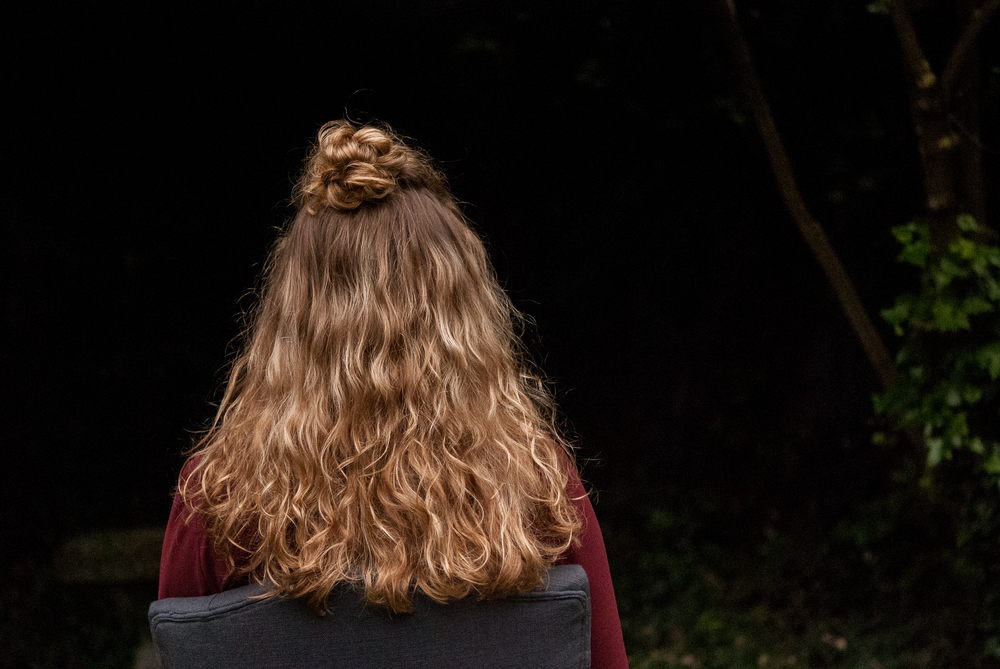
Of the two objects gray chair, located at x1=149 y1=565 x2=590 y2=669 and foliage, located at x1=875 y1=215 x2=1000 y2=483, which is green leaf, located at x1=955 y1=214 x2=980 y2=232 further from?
gray chair, located at x1=149 y1=565 x2=590 y2=669

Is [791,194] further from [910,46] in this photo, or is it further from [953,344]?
[953,344]

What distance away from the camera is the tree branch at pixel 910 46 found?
2938 millimetres

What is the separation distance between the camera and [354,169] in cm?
112

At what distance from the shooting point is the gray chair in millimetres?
992

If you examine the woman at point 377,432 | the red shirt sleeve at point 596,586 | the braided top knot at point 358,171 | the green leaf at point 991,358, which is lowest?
the green leaf at point 991,358

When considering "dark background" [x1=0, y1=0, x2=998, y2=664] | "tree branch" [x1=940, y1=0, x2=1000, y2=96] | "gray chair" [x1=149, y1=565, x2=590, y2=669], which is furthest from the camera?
"dark background" [x1=0, y1=0, x2=998, y2=664]

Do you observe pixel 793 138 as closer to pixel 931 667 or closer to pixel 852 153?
pixel 852 153

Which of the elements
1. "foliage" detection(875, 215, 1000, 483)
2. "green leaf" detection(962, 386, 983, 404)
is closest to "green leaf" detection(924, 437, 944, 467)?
A: "foliage" detection(875, 215, 1000, 483)

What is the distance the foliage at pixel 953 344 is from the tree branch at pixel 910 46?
53 centimetres

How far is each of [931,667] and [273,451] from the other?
322cm

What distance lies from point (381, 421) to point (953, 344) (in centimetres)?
274

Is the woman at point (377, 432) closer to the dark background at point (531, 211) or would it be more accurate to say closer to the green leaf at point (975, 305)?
the green leaf at point (975, 305)

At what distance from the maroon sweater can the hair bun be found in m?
0.44

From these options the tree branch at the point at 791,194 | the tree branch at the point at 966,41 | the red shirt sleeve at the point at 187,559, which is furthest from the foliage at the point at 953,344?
the red shirt sleeve at the point at 187,559
